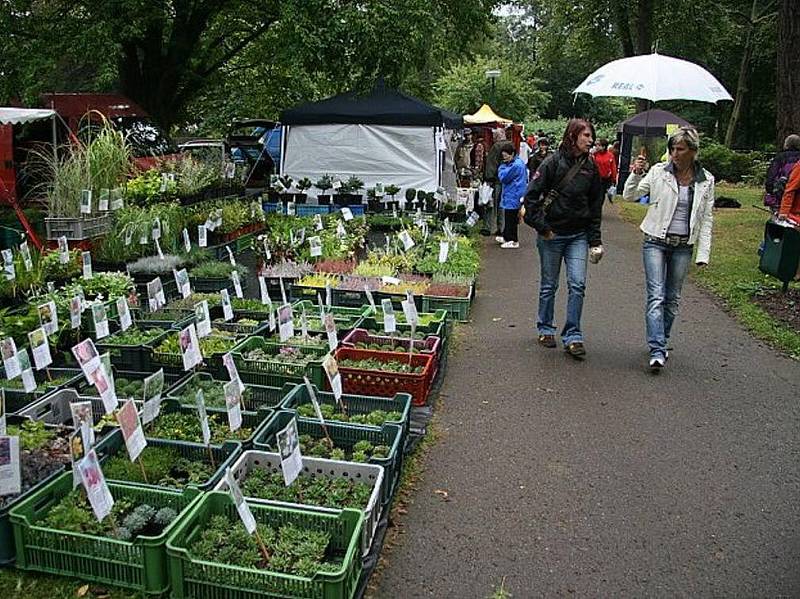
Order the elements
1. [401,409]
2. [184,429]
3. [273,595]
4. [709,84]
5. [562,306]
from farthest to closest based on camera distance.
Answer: [709,84] < [562,306] < [401,409] < [184,429] < [273,595]

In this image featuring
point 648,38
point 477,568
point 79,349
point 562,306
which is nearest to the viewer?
point 477,568

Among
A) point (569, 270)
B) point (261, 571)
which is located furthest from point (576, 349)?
point (261, 571)

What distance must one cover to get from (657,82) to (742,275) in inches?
129

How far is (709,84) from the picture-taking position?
9609 millimetres

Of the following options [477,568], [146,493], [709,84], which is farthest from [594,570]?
[709,84]

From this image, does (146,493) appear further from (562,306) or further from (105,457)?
(562,306)

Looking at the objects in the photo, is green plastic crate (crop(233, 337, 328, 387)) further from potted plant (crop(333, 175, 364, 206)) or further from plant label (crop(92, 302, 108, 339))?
potted plant (crop(333, 175, 364, 206))

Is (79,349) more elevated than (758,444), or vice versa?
(79,349)

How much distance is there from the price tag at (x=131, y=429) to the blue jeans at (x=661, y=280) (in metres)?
4.28

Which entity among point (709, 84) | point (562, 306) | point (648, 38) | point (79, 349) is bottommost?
point (562, 306)

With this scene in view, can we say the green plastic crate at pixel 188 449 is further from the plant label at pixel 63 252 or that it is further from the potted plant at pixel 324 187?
the potted plant at pixel 324 187

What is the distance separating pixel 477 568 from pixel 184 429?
1791mm

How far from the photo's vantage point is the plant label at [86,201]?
26.2ft

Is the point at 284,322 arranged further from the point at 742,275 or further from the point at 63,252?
the point at 742,275
